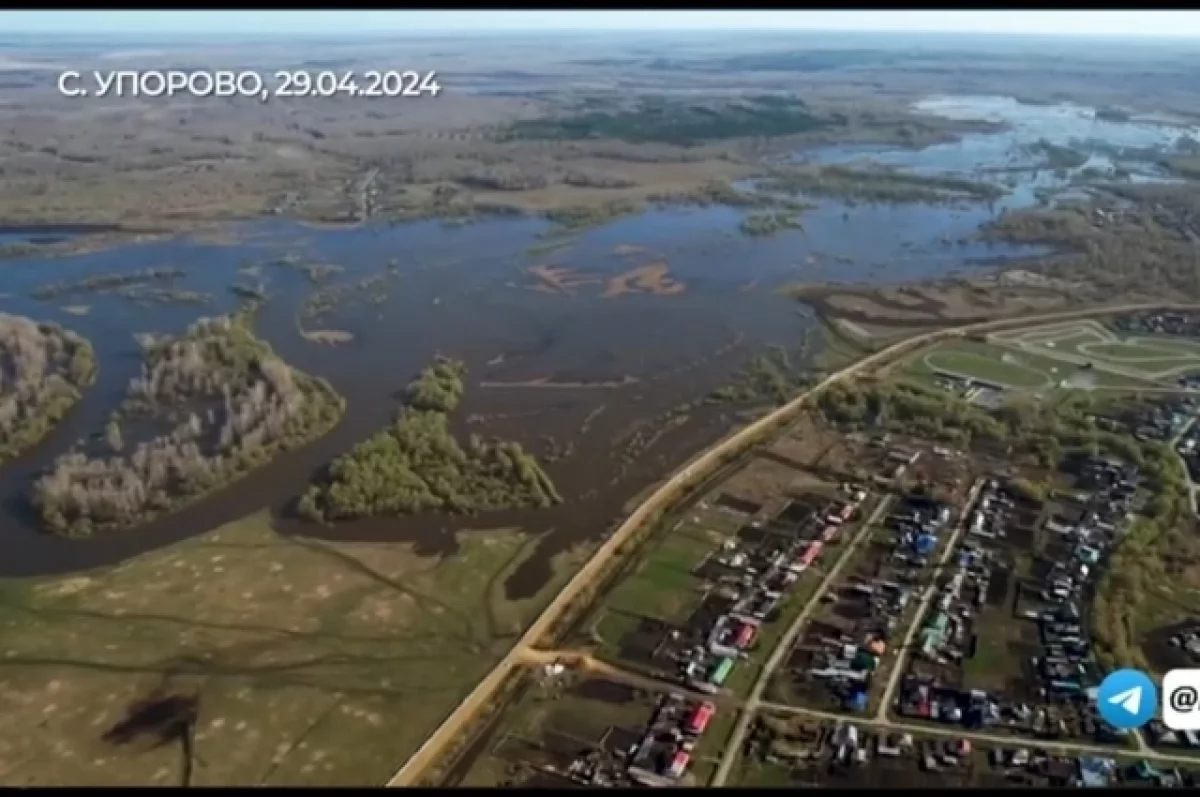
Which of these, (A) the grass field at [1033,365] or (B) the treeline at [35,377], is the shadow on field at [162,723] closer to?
(B) the treeline at [35,377]

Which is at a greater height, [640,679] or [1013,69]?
[1013,69]

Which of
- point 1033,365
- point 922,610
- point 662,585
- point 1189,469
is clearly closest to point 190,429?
point 662,585

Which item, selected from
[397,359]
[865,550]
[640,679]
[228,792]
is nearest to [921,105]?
[397,359]

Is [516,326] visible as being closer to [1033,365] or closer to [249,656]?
[1033,365]

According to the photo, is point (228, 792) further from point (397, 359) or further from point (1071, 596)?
point (397, 359)

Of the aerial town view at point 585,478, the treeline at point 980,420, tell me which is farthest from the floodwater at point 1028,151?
the treeline at point 980,420

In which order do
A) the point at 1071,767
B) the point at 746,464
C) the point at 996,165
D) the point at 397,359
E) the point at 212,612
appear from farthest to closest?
1. the point at 996,165
2. the point at 397,359
3. the point at 746,464
4. the point at 212,612
5. the point at 1071,767

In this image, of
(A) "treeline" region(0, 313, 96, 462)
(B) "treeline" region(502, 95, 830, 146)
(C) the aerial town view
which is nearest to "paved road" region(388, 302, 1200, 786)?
(C) the aerial town view
